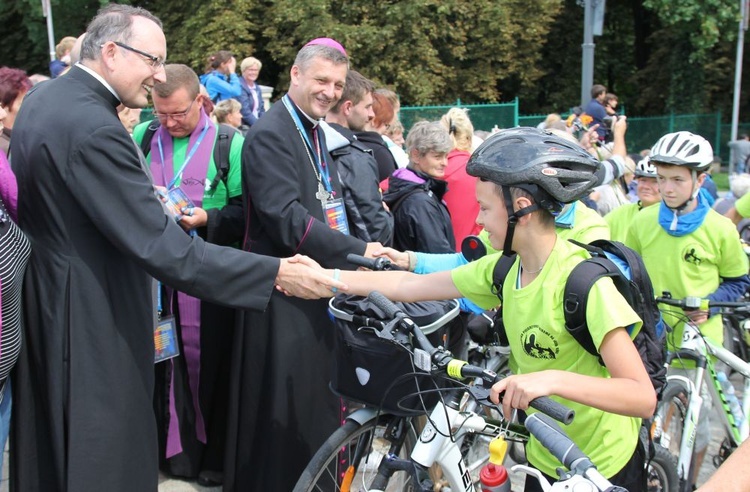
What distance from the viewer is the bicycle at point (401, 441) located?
2740 millimetres

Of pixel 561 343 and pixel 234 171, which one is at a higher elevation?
pixel 234 171

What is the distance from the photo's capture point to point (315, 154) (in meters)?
4.19

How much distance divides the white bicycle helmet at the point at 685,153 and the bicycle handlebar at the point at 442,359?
7.20 ft

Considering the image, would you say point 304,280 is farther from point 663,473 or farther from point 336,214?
point 663,473

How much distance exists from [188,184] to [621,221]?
8.20ft

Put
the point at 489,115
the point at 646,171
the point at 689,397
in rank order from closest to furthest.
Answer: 1. the point at 689,397
2. the point at 646,171
3. the point at 489,115

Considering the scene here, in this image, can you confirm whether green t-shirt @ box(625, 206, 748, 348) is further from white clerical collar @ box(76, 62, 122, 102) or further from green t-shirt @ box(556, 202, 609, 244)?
white clerical collar @ box(76, 62, 122, 102)

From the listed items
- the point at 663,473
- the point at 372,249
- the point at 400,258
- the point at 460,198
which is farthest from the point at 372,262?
the point at 460,198

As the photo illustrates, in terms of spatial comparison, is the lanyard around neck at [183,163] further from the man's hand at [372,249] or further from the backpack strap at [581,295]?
A: the backpack strap at [581,295]

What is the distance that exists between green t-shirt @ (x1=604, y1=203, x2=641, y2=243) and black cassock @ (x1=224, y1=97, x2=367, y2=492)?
1712 mm

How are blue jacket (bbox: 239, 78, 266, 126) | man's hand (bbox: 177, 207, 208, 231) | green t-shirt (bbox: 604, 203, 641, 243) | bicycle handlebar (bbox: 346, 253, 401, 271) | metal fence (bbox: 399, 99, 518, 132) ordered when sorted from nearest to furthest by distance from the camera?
bicycle handlebar (bbox: 346, 253, 401, 271) < man's hand (bbox: 177, 207, 208, 231) < green t-shirt (bbox: 604, 203, 641, 243) < blue jacket (bbox: 239, 78, 266, 126) < metal fence (bbox: 399, 99, 518, 132)

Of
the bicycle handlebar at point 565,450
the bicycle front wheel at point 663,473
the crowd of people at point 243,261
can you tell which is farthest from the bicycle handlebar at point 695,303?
the bicycle handlebar at point 565,450

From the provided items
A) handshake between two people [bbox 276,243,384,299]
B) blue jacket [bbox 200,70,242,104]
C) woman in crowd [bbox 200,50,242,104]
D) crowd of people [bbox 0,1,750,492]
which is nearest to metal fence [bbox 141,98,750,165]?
woman in crowd [bbox 200,50,242,104]

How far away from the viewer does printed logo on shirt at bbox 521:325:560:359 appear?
2.63 meters
